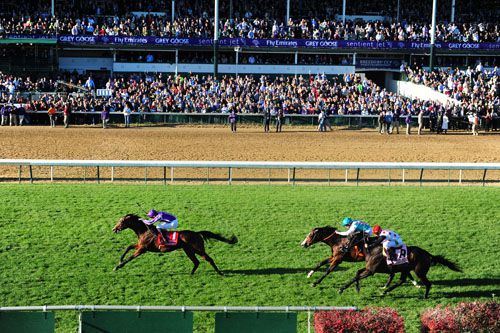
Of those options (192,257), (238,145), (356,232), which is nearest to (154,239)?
(192,257)

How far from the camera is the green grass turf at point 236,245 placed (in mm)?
11109

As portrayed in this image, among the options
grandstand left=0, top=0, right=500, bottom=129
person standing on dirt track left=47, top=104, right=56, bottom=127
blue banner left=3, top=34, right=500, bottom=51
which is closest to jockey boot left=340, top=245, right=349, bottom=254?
person standing on dirt track left=47, top=104, right=56, bottom=127

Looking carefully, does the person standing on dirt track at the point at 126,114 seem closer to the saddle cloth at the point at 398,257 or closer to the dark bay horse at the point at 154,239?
the dark bay horse at the point at 154,239

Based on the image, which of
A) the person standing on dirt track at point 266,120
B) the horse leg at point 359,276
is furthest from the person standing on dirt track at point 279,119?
the horse leg at point 359,276

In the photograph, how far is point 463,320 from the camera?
7.34m

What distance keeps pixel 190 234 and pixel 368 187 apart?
8129 mm

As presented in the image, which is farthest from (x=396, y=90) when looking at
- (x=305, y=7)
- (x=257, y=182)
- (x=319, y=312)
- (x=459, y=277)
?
(x=319, y=312)

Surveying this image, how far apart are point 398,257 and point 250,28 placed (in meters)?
30.0

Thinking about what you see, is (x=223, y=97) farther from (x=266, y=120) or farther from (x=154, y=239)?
(x=154, y=239)

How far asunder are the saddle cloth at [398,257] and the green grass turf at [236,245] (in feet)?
1.96

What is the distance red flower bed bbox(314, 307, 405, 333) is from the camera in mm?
7145

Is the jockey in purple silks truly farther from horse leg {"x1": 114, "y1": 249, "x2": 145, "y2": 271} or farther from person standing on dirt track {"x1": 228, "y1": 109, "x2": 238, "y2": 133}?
person standing on dirt track {"x1": 228, "y1": 109, "x2": 238, "y2": 133}

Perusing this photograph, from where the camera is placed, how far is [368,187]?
18.9 m

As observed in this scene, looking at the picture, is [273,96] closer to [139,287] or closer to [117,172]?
[117,172]
